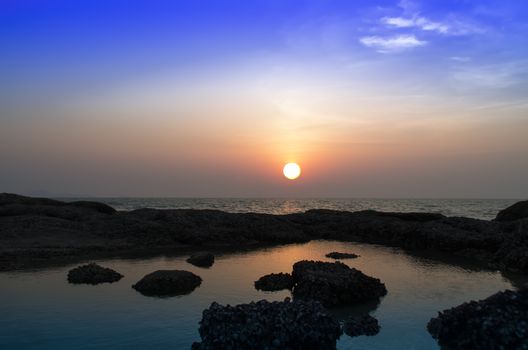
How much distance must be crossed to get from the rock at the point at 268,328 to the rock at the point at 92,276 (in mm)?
12873

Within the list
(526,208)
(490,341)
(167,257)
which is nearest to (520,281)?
(490,341)

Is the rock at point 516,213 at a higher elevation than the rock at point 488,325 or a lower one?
higher

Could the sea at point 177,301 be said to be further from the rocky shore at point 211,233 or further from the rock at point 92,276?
the rocky shore at point 211,233

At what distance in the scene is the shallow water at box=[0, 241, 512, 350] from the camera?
15.6m

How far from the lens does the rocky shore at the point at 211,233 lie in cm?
3416

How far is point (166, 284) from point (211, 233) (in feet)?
79.8

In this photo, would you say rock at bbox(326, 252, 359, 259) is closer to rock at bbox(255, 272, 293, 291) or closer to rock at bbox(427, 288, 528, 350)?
rock at bbox(255, 272, 293, 291)

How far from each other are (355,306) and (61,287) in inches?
647

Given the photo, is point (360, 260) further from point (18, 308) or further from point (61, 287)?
point (18, 308)

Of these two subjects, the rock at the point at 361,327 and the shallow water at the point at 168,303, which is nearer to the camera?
the shallow water at the point at 168,303

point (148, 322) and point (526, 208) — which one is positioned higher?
point (526, 208)

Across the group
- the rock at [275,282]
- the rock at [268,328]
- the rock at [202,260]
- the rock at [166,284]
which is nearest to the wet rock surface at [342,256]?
the rock at [202,260]

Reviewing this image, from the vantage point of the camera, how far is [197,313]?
62.3ft

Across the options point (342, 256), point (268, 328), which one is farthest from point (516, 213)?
point (268, 328)
